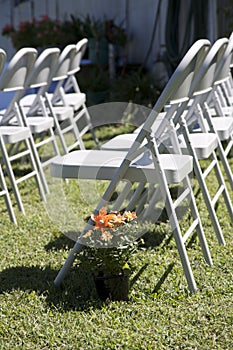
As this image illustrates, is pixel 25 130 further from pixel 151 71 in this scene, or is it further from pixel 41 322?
pixel 151 71

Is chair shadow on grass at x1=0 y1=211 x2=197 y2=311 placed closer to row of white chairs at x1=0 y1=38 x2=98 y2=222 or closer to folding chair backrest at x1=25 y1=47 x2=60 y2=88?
row of white chairs at x1=0 y1=38 x2=98 y2=222

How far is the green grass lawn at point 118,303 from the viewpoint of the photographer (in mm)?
2633

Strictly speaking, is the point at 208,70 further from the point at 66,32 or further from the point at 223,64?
the point at 66,32

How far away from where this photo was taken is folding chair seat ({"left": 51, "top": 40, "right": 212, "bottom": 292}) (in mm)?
3000

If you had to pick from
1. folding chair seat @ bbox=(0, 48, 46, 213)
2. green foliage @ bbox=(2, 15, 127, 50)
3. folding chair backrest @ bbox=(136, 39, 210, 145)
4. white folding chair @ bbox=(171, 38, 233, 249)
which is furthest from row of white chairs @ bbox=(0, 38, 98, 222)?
green foliage @ bbox=(2, 15, 127, 50)

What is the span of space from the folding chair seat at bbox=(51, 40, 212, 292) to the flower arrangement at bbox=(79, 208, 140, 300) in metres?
0.08

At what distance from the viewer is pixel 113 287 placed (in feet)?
9.73

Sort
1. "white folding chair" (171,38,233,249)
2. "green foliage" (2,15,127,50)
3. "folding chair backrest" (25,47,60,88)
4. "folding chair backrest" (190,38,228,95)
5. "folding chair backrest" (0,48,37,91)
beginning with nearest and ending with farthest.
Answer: "folding chair backrest" (190,38,228,95), "white folding chair" (171,38,233,249), "folding chair backrest" (0,48,37,91), "folding chair backrest" (25,47,60,88), "green foliage" (2,15,127,50)

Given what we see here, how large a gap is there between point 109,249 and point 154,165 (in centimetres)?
41

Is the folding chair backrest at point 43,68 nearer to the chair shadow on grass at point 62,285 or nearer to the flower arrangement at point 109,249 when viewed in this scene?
the chair shadow on grass at point 62,285

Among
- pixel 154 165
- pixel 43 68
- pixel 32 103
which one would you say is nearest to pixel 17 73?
A: pixel 43 68

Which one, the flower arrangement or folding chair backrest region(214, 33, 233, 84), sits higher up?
folding chair backrest region(214, 33, 233, 84)

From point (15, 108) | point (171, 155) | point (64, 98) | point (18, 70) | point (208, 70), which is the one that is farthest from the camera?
point (64, 98)

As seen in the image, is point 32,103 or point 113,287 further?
point 32,103
